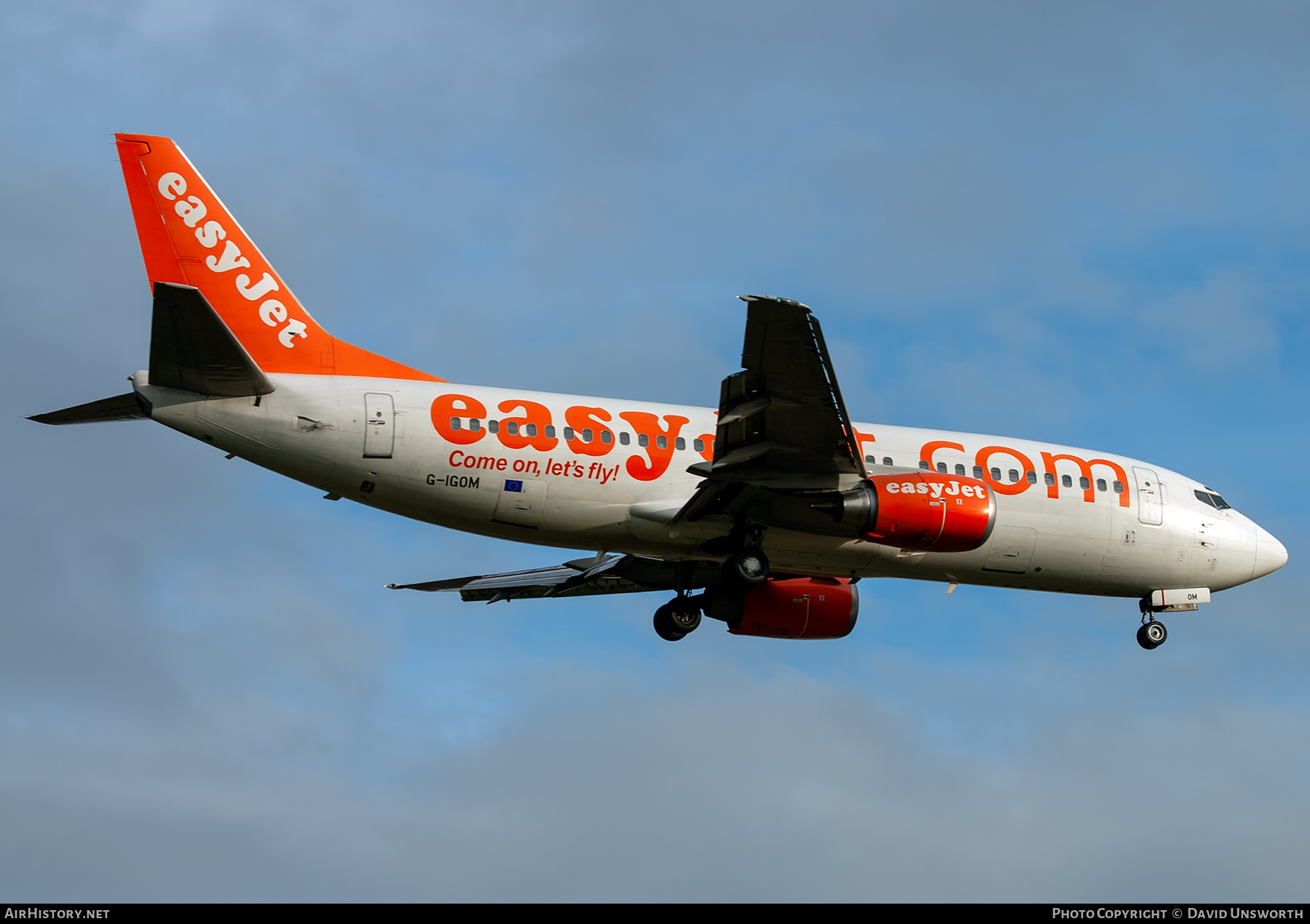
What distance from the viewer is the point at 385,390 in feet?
84.7

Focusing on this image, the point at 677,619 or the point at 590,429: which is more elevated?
the point at 590,429

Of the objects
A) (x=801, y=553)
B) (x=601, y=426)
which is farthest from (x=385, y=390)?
(x=801, y=553)

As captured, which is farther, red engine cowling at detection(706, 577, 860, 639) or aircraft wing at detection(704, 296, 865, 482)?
red engine cowling at detection(706, 577, 860, 639)

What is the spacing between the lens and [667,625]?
102ft

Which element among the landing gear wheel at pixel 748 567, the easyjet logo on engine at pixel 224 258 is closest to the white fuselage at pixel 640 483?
the landing gear wheel at pixel 748 567

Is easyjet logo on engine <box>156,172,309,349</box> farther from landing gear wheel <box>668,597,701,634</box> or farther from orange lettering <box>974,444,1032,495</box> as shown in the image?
orange lettering <box>974,444,1032,495</box>

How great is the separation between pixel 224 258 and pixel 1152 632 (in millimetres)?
20783

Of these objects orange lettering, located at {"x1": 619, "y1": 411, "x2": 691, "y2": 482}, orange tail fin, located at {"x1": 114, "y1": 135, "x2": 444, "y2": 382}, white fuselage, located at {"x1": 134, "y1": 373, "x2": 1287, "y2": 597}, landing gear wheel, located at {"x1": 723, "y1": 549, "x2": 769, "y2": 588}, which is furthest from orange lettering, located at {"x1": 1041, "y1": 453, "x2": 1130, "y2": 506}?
orange tail fin, located at {"x1": 114, "y1": 135, "x2": 444, "y2": 382}

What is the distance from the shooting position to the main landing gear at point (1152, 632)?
30297 mm

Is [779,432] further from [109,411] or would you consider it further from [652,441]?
[109,411]

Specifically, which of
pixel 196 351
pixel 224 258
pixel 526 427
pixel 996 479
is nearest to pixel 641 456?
pixel 526 427

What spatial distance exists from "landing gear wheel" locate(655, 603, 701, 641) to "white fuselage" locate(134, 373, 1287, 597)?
3.44 metres

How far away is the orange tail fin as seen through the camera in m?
26.3
